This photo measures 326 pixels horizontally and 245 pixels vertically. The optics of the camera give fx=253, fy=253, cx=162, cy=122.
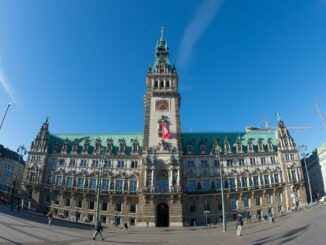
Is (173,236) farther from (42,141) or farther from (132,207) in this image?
(42,141)

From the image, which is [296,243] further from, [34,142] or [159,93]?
[34,142]

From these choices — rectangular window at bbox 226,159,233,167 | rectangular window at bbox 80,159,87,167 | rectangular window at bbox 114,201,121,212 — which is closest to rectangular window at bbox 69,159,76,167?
rectangular window at bbox 80,159,87,167

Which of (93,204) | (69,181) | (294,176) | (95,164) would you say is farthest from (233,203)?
(69,181)

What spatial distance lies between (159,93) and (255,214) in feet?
150

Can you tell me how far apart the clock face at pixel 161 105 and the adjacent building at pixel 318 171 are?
177 ft

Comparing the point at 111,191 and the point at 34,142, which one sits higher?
the point at 34,142

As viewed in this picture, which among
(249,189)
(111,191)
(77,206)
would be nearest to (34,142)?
(77,206)

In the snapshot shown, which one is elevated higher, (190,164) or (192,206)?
(190,164)

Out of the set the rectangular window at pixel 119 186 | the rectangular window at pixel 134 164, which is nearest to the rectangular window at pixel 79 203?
the rectangular window at pixel 119 186

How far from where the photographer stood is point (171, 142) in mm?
74125

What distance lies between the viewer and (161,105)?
79812 millimetres

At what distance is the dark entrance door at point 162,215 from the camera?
6650 centimetres

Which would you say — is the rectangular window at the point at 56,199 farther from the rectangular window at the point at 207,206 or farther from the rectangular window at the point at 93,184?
the rectangular window at the point at 207,206

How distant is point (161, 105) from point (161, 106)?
1.24 feet
